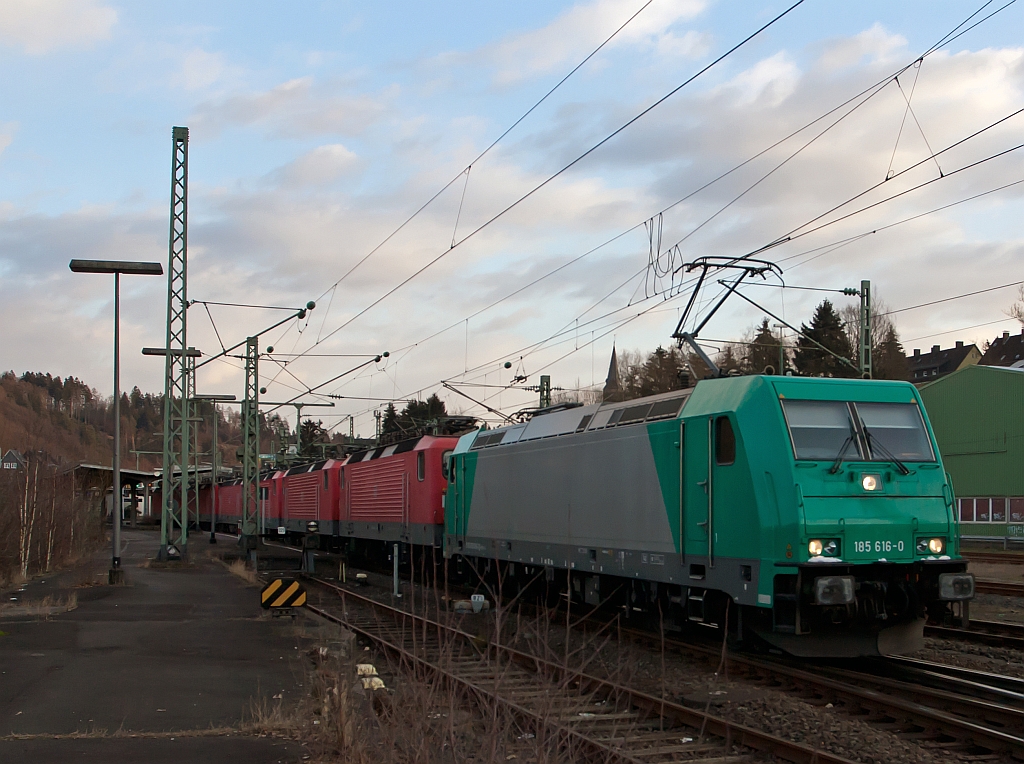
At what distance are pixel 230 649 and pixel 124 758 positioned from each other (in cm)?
551

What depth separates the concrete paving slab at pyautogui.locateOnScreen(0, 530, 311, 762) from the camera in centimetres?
756

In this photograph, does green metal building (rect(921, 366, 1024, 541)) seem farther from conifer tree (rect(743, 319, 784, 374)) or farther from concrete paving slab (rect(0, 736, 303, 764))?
concrete paving slab (rect(0, 736, 303, 764))

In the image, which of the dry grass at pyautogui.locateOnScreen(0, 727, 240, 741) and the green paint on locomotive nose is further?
the green paint on locomotive nose

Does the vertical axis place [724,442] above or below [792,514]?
above

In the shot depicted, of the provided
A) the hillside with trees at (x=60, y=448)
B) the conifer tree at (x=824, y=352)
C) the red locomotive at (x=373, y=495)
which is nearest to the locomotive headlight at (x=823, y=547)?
the red locomotive at (x=373, y=495)

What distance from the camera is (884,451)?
1085cm

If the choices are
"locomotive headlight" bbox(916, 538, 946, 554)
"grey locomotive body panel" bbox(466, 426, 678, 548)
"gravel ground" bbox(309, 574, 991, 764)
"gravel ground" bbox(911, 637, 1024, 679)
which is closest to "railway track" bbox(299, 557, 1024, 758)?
"gravel ground" bbox(309, 574, 991, 764)

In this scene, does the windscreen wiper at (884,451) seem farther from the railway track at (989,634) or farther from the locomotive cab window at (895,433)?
the railway track at (989,634)

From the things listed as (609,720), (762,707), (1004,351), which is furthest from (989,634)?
(1004,351)

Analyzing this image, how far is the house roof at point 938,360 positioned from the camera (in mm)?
96875

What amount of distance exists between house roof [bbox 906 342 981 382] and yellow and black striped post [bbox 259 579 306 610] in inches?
3491

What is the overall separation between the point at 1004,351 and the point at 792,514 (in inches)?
3281

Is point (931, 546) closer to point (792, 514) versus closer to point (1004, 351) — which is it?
point (792, 514)

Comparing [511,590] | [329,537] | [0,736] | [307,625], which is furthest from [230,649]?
[329,537]
